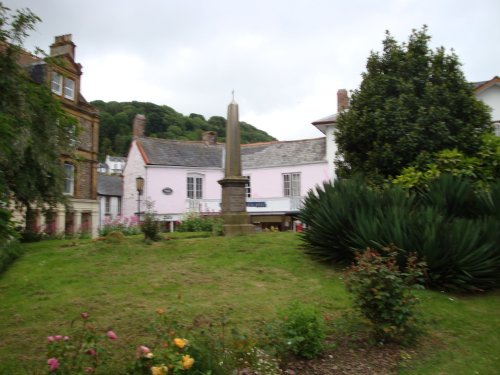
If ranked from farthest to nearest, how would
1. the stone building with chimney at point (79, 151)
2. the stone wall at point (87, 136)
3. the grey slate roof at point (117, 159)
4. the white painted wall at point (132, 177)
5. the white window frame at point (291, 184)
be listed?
1. the grey slate roof at point (117, 159)
2. the white painted wall at point (132, 177)
3. the white window frame at point (291, 184)
4. the stone wall at point (87, 136)
5. the stone building with chimney at point (79, 151)

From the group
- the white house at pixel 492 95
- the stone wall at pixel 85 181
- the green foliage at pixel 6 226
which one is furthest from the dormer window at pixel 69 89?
the white house at pixel 492 95

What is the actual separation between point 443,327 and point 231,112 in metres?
9.76

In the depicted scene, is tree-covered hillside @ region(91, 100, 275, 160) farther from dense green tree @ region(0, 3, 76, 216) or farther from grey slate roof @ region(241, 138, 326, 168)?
dense green tree @ region(0, 3, 76, 216)

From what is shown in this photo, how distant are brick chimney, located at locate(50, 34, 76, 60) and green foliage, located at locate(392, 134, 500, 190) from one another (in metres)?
22.9

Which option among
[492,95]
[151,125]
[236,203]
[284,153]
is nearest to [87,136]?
[284,153]

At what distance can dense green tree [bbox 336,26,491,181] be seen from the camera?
998 cm

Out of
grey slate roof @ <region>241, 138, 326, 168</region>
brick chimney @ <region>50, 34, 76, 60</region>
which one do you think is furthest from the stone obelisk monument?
brick chimney @ <region>50, 34, 76, 60</region>

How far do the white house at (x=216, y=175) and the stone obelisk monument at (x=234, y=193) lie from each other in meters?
15.3

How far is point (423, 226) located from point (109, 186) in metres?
37.8

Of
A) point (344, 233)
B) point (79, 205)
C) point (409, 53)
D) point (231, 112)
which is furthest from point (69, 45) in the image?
point (344, 233)

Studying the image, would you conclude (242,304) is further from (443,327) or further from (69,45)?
(69,45)

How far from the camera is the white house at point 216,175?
97.0 ft

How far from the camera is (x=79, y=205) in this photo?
25797 mm

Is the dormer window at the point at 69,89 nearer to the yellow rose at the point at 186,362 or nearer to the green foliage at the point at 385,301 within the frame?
the green foliage at the point at 385,301
